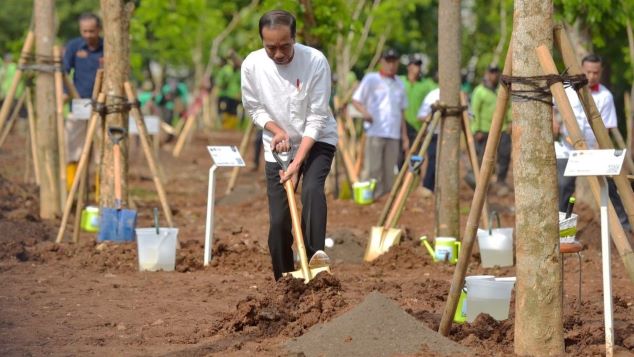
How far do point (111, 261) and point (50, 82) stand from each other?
164 inches

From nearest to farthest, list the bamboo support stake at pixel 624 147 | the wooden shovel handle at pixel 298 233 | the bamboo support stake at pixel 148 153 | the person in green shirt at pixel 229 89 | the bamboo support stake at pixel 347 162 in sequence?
the bamboo support stake at pixel 624 147, the wooden shovel handle at pixel 298 233, the bamboo support stake at pixel 148 153, the bamboo support stake at pixel 347 162, the person in green shirt at pixel 229 89

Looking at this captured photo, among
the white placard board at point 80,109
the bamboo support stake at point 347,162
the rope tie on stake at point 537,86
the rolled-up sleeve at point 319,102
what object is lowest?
the bamboo support stake at point 347,162

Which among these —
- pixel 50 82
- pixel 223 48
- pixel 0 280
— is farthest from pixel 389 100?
pixel 223 48

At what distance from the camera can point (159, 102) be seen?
109 ft

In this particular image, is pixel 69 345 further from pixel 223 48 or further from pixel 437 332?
pixel 223 48

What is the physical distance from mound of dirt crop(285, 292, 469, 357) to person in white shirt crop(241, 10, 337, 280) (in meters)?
1.44

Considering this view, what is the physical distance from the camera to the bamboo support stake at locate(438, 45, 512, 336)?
6422 mm

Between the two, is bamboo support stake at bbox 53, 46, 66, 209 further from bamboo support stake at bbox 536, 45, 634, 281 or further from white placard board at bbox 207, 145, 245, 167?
bamboo support stake at bbox 536, 45, 634, 281

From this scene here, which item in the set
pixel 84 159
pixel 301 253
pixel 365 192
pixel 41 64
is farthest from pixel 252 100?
pixel 365 192

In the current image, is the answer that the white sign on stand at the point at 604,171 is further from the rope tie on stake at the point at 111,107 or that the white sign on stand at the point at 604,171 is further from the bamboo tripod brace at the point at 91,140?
the rope tie on stake at the point at 111,107

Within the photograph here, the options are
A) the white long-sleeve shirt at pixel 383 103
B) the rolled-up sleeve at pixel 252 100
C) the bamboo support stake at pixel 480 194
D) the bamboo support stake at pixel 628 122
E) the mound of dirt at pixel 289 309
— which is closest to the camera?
the bamboo support stake at pixel 480 194

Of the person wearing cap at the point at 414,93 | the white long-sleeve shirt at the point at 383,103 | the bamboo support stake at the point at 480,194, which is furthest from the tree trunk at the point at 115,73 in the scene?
the person wearing cap at the point at 414,93

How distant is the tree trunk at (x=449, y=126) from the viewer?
38.3 feet

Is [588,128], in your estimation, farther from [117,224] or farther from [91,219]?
[91,219]
